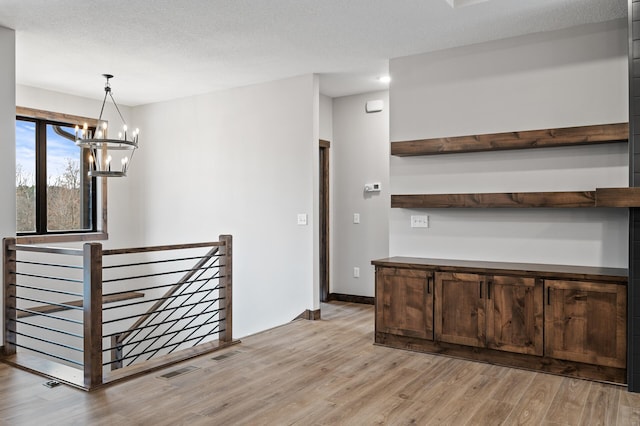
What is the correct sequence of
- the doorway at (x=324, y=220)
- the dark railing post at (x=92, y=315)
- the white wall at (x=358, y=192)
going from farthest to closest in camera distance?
the doorway at (x=324, y=220) → the white wall at (x=358, y=192) → the dark railing post at (x=92, y=315)

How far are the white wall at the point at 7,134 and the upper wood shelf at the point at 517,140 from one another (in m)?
3.46

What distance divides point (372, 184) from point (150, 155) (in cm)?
332

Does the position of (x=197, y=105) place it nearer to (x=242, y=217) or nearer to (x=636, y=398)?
(x=242, y=217)

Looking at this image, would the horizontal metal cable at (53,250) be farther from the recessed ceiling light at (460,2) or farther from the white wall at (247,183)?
the recessed ceiling light at (460,2)

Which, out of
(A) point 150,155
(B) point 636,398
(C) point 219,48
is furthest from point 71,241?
(B) point 636,398

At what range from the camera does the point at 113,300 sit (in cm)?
650

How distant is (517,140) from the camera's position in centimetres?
411

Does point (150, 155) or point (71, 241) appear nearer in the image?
point (71, 241)

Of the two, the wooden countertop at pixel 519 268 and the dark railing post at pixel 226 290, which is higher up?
the wooden countertop at pixel 519 268

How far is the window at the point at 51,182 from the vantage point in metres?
6.09

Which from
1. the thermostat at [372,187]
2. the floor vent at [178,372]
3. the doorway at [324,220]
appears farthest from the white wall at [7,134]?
the thermostat at [372,187]

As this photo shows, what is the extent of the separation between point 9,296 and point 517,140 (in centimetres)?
451

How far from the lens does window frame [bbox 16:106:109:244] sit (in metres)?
6.00

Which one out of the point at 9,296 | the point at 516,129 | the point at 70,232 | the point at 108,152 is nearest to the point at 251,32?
the point at 516,129
